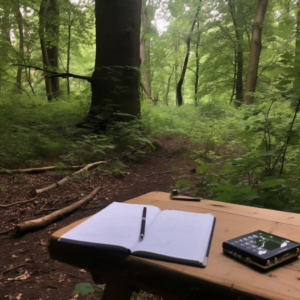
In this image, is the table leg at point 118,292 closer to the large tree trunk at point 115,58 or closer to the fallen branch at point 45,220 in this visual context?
the fallen branch at point 45,220

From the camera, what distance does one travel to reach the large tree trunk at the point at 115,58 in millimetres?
5551

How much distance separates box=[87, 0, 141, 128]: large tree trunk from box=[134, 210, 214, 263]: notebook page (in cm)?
479

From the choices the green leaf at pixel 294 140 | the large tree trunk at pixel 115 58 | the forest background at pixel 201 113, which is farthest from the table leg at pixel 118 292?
the large tree trunk at pixel 115 58

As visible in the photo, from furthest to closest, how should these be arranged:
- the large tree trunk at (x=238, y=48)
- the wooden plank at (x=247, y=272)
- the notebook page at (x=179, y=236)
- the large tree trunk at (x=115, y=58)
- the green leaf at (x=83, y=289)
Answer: the large tree trunk at (x=238, y=48) < the large tree trunk at (x=115, y=58) < the green leaf at (x=83, y=289) < the notebook page at (x=179, y=236) < the wooden plank at (x=247, y=272)

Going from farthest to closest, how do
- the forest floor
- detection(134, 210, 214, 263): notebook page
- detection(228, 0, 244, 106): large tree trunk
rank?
1. detection(228, 0, 244, 106): large tree trunk
2. the forest floor
3. detection(134, 210, 214, 263): notebook page

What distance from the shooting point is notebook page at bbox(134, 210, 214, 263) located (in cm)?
77

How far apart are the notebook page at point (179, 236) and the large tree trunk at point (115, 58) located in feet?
15.7

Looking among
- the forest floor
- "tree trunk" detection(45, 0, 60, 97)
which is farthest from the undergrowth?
"tree trunk" detection(45, 0, 60, 97)

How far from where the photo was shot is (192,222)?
1026 millimetres

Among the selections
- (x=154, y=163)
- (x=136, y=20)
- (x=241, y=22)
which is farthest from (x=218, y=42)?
(x=154, y=163)

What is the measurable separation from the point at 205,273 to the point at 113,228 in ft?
1.42

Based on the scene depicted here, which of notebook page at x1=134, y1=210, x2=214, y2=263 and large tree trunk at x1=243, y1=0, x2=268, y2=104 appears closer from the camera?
notebook page at x1=134, y1=210, x2=214, y2=263

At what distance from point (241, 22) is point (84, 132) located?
857cm

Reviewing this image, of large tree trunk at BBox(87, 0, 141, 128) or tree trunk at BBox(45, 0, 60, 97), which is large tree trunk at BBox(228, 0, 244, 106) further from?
tree trunk at BBox(45, 0, 60, 97)
